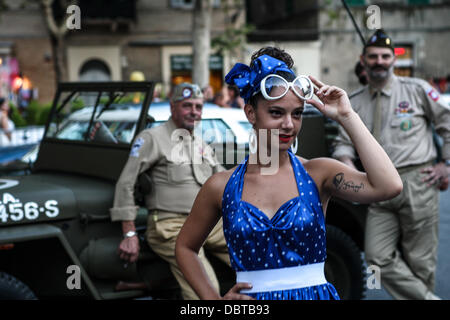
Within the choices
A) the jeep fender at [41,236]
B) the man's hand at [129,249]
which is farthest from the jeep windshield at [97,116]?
the jeep fender at [41,236]

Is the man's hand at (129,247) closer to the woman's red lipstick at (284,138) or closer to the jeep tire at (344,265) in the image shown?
the jeep tire at (344,265)

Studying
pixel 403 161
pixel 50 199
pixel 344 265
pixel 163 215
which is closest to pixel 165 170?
pixel 163 215

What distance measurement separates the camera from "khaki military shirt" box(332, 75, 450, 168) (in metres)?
4.09

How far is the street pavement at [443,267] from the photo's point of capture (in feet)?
16.8

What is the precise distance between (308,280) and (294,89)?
678 millimetres

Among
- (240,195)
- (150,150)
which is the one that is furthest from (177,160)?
(240,195)

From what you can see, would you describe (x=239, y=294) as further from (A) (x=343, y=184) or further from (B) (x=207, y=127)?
(B) (x=207, y=127)

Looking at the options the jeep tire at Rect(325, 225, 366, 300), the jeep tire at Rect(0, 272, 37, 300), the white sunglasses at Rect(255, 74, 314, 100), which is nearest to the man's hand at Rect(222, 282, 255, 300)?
the white sunglasses at Rect(255, 74, 314, 100)

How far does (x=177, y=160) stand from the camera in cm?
393

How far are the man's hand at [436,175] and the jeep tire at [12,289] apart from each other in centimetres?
275

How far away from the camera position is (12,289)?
3.50 meters

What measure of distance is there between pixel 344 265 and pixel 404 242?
1.54ft

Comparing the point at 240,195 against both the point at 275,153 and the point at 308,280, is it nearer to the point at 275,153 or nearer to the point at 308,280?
the point at 275,153

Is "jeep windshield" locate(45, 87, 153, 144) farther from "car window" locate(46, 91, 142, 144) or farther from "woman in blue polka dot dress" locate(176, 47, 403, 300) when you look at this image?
"woman in blue polka dot dress" locate(176, 47, 403, 300)
